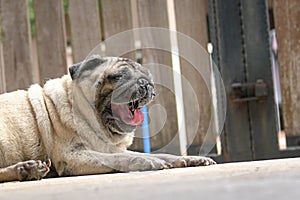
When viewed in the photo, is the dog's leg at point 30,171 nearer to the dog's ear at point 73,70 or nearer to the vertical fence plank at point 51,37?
the dog's ear at point 73,70

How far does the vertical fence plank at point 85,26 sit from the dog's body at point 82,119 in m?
0.84

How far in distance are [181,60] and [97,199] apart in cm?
234

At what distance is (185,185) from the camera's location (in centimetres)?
220

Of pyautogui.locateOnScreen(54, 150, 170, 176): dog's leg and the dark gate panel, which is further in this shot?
the dark gate panel

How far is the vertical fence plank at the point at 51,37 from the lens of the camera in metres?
4.27

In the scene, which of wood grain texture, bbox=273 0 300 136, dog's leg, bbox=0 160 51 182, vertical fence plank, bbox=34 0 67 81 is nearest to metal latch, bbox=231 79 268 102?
wood grain texture, bbox=273 0 300 136

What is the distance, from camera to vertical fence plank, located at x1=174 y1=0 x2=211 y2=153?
4160 mm

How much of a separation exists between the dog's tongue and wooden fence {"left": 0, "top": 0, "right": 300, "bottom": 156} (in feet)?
2.97

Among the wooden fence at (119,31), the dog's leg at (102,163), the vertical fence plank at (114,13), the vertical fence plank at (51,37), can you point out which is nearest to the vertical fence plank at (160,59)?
the wooden fence at (119,31)

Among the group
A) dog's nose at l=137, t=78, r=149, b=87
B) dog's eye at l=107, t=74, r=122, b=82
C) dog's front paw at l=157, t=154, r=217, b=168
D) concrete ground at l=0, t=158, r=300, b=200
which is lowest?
concrete ground at l=0, t=158, r=300, b=200

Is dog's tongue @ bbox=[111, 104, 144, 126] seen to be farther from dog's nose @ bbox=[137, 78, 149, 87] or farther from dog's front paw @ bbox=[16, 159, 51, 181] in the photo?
dog's front paw @ bbox=[16, 159, 51, 181]

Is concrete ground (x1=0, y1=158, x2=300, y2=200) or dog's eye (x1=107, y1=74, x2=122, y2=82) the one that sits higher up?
dog's eye (x1=107, y1=74, x2=122, y2=82)

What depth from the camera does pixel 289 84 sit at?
4.09 m

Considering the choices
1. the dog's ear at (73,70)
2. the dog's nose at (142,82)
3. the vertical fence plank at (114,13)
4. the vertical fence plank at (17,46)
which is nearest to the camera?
the dog's nose at (142,82)
